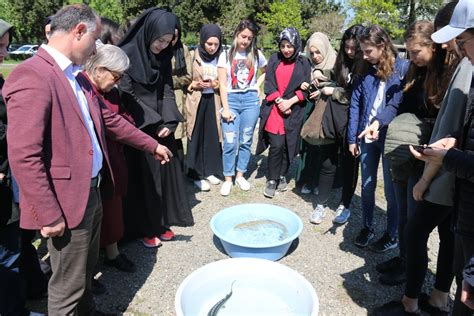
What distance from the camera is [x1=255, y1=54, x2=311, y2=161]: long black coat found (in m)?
4.21

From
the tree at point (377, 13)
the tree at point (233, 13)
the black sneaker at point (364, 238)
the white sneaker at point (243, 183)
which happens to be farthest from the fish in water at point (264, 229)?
the tree at point (233, 13)

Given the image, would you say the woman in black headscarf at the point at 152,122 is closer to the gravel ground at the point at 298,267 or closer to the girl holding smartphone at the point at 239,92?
the gravel ground at the point at 298,267

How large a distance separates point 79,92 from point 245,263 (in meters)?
1.44

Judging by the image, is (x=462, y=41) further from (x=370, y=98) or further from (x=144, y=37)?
(x=144, y=37)

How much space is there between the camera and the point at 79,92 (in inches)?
74.6

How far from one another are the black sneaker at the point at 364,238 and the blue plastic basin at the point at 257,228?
0.57 meters

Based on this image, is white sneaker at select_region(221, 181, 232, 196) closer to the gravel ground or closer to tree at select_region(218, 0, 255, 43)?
the gravel ground

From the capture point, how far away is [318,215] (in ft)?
12.6

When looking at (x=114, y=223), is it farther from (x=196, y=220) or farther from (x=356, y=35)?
(x=356, y=35)

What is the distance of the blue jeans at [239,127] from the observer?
172 inches

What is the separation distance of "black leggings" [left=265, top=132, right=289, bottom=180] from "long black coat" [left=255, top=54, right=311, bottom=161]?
0.08 meters

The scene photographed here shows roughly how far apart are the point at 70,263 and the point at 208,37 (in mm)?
2910

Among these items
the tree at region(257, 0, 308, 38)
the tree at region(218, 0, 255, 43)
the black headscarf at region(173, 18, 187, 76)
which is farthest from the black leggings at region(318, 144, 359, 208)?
the tree at region(257, 0, 308, 38)

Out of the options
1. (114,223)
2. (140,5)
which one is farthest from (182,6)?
(114,223)
